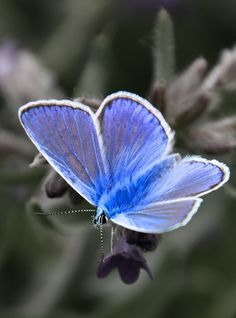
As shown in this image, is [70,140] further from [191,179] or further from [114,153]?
[191,179]

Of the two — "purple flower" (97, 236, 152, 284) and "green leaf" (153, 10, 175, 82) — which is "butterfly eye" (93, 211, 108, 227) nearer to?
"purple flower" (97, 236, 152, 284)

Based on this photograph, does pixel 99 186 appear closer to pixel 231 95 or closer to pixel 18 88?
pixel 231 95

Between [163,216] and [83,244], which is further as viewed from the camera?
[83,244]

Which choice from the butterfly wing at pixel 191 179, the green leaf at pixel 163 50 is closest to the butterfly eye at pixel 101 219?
the butterfly wing at pixel 191 179

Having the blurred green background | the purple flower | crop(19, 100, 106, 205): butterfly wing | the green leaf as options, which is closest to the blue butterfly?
crop(19, 100, 106, 205): butterfly wing

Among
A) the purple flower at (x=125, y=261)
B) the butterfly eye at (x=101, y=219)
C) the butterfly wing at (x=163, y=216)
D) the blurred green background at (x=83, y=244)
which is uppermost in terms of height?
the butterfly wing at (x=163, y=216)

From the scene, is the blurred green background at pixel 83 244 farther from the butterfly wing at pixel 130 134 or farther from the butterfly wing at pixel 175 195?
the butterfly wing at pixel 175 195

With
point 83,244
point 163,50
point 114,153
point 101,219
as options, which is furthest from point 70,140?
point 83,244

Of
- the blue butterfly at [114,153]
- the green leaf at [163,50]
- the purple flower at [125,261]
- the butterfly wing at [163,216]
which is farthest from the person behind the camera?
the green leaf at [163,50]
